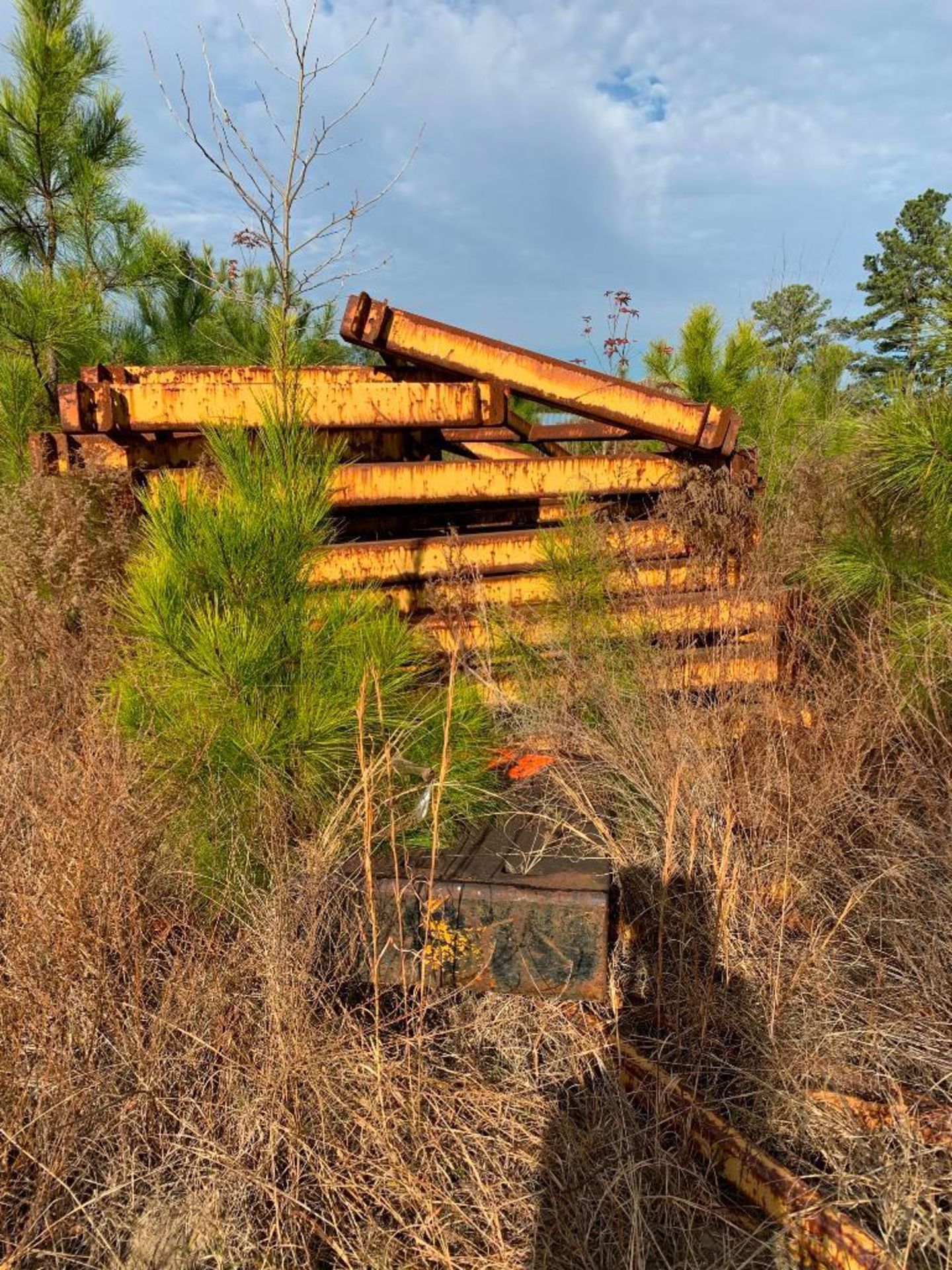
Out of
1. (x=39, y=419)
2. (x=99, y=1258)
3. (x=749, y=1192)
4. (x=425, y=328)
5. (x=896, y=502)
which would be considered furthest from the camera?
(x=39, y=419)

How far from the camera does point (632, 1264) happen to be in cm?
149

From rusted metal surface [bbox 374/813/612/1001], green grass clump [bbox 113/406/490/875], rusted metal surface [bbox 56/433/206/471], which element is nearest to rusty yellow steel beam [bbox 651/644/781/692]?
green grass clump [bbox 113/406/490/875]

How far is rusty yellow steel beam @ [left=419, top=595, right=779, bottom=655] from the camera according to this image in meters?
3.52

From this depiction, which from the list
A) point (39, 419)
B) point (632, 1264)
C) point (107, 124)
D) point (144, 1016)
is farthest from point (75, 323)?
point (632, 1264)

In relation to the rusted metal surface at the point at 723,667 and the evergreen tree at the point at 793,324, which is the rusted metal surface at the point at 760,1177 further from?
the evergreen tree at the point at 793,324

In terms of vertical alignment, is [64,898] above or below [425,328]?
below

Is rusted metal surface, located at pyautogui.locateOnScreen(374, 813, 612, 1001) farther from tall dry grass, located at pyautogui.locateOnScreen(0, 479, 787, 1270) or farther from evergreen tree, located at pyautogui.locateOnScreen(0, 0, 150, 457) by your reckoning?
evergreen tree, located at pyautogui.locateOnScreen(0, 0, 150, 457)

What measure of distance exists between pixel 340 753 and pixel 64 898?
844 mm

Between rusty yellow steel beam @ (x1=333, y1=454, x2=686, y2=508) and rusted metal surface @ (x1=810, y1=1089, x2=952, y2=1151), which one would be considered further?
rusty yellow steel beam @ (x1=333, y1=454, x2=686, y2=508)

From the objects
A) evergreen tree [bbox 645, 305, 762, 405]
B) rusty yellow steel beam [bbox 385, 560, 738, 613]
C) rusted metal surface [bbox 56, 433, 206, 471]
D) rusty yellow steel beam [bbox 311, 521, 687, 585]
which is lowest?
rusty yellow steel beam [bbox 385, 560, 738, 613]

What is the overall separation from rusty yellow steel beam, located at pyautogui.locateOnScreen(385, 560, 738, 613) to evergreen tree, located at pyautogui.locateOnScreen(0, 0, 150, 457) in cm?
379

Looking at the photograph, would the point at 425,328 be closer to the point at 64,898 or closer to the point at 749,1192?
the point at 64,898

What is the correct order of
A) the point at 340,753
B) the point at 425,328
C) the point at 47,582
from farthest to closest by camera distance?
the point at 425,328 → the point at 47,582 → the point at 340,753

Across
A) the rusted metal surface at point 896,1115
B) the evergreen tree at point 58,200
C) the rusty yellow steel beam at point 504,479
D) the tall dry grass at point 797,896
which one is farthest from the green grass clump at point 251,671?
the evergreen tree at point 58,200
